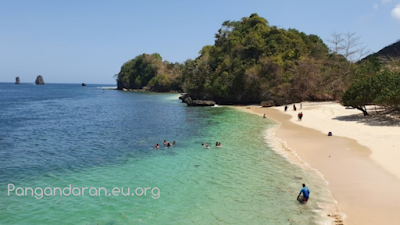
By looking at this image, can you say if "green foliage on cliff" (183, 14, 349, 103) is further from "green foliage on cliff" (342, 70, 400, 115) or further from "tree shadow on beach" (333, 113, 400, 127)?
"green foliage on cliff" (342, 70, 400, 115)

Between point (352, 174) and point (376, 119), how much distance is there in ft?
67.6

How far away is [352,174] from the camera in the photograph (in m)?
16.7

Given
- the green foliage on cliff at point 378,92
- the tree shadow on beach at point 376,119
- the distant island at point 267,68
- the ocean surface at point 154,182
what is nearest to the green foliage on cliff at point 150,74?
the distant island at point 267,68

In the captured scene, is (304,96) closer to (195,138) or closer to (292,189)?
(195,138)

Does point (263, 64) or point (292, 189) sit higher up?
point (263, 64)

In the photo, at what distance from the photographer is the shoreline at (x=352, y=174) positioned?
470 inches

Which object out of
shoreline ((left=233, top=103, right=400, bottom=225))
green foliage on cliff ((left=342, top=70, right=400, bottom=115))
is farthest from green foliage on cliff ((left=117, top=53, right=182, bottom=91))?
shoreline ((left=233, top=103, right=400, bottom=225))

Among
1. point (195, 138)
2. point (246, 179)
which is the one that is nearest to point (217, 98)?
point (195, 138)

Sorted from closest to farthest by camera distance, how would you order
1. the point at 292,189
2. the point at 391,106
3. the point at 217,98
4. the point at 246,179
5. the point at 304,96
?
the point at 292,189 < the point at 246,179 < the point at 391,106 < the point at 304,96 < the point at 217,98

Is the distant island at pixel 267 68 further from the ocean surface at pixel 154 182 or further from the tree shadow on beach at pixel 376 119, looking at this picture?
the ocean surface at pixel 154 182

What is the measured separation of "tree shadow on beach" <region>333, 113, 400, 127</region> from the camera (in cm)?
3056

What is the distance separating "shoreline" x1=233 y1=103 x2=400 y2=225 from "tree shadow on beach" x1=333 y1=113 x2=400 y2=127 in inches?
110

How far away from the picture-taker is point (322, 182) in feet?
52.4

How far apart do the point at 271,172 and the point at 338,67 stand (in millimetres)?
55533
